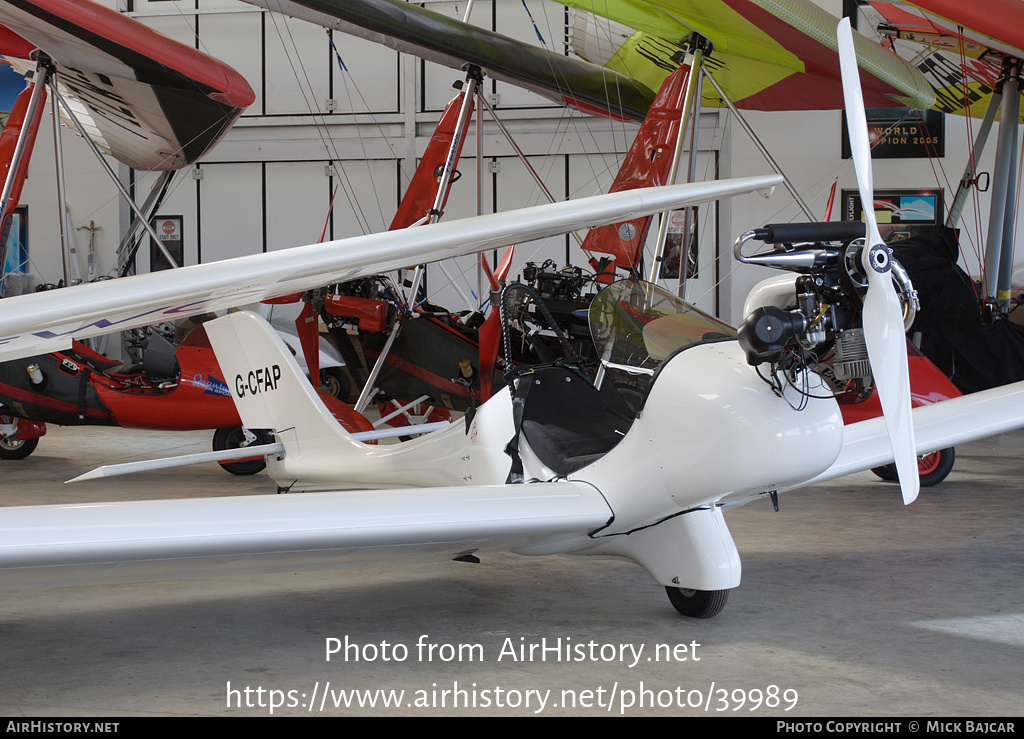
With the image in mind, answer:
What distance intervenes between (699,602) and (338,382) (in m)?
8.35

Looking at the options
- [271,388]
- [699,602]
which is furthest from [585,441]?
[271,388]

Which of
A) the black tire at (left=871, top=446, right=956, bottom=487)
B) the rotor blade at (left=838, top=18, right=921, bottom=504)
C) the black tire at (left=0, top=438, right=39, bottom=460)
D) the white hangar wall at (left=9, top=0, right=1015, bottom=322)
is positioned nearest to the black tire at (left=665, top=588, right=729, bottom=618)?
the rotor blade at (left=838, top=18, right=921, bottom=504)

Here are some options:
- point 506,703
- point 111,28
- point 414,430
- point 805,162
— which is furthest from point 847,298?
point 805,162

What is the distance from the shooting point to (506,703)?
2.48 m

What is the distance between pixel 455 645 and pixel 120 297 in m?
1.53

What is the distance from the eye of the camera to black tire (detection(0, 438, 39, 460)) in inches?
305

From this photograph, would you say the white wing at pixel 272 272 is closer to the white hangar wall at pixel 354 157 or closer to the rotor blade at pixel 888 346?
the rotor blade at pixel 888 346

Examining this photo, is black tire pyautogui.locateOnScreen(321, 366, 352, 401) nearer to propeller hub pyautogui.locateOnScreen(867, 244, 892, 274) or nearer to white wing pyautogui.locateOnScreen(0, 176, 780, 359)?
white wing pyautogui.locateOnScreen(0, 176, 780, 359)

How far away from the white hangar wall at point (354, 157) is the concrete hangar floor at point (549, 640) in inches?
409

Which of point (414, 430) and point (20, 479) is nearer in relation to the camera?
point (414, 430)

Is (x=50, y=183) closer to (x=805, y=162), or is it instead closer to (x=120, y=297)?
(x=805, y=162)

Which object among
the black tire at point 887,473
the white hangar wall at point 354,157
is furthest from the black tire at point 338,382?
the black tire at point 887,473

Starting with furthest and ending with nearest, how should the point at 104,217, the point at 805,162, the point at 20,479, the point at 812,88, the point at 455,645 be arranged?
the point at 104,217 < the point at 805,162 < the point at 812,88 < the point at 20,479 < the point at 455,645

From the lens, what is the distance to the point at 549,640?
9.93 feet
